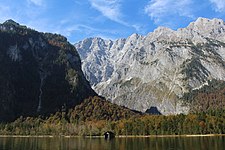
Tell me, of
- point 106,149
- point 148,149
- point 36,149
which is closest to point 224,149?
point 148,149

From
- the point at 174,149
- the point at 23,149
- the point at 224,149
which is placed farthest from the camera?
the point at 23,149

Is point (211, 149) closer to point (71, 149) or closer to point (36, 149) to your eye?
point (71, 149)

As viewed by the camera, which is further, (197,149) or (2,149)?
(2,149)

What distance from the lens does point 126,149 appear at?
121312 millimetres

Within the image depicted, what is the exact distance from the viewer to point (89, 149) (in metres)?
124

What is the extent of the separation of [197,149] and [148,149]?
17732 mm

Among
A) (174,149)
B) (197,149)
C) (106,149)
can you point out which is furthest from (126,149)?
(197,149)

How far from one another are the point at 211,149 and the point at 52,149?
59.7 metres

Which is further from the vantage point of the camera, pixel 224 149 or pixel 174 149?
pixel 174 149

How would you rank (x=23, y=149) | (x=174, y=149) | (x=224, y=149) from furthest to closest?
1. (x=23, y=149)
2. (x=174, y=149)
3. (x=224, y=149)

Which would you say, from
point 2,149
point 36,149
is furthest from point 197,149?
point 2,149

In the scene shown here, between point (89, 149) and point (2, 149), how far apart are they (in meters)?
33.3

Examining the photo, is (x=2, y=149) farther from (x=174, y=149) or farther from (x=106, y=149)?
(x=174, y=149)

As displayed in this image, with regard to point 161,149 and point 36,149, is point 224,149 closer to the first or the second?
point 161,149
